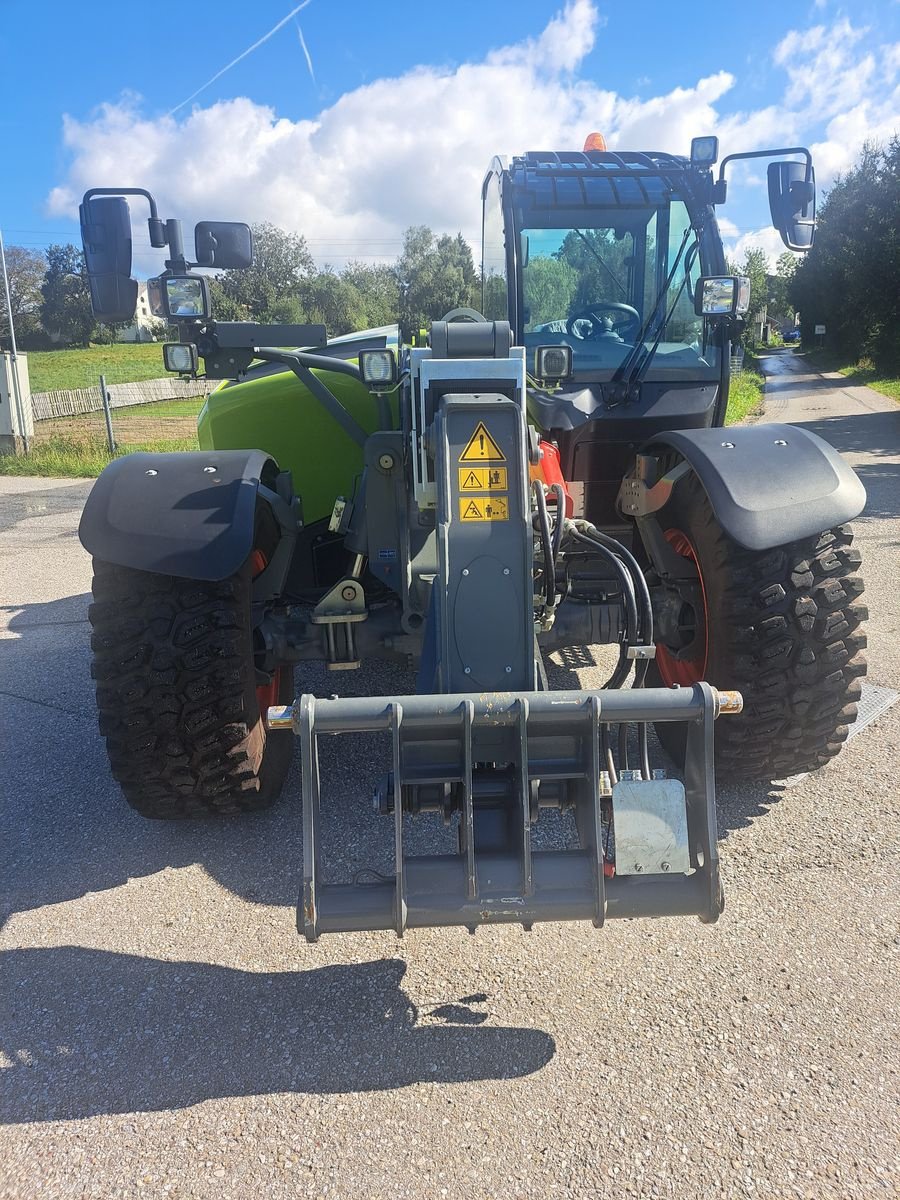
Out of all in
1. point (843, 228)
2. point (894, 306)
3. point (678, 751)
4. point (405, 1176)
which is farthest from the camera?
point (843, 228)

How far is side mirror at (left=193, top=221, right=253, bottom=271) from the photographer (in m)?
3.31

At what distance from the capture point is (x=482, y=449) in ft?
8.56

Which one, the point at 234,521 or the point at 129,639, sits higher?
the point at 234,521

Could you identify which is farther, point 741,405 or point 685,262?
point 741,405

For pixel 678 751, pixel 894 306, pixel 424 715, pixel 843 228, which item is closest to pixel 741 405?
pixel 894 306

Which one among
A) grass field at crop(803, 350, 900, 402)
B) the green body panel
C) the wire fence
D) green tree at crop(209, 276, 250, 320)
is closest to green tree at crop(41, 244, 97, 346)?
green tree at crop(209, 276, 250, 320)

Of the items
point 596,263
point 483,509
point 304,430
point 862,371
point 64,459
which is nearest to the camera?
point 483,509

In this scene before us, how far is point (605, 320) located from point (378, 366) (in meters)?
1.94

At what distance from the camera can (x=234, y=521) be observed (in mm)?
2980

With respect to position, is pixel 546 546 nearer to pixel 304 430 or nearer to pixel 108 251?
pixel 108 251

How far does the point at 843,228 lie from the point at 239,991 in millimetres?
37061

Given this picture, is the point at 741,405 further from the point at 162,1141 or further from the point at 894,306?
the point at 162,1141

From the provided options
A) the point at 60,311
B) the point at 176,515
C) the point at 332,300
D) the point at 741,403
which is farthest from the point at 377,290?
the point at 176,515

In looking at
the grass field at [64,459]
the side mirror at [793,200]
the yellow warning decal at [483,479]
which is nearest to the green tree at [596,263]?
the side mirror at [793,200]
